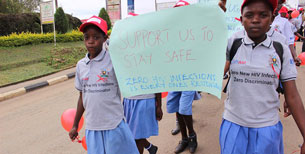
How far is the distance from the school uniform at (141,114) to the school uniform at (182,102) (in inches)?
→ 18.8

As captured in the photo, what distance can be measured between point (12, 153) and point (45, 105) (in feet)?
7.13

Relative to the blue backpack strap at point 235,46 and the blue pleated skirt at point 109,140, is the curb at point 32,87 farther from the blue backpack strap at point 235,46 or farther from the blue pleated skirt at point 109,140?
the blue backpack strap at point 235,46

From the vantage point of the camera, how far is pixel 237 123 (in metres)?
1.76

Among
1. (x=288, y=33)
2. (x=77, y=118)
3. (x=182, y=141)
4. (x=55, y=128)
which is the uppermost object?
(x=288, y=33)

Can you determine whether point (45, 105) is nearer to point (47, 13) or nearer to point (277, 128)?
point (277, 128)

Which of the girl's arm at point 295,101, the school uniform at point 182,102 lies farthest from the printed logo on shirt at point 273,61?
the school uniform at point 182,102

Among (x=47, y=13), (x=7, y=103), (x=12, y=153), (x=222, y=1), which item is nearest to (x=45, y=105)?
(x=7, y=103)

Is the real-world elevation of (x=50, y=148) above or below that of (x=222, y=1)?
below

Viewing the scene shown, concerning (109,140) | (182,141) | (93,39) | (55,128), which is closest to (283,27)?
(182,141)

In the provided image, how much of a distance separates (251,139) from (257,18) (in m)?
0.84

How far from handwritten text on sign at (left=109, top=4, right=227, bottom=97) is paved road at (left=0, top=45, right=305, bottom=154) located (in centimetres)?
165

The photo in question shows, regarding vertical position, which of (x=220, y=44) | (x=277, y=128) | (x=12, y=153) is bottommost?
(x=12, y=153)

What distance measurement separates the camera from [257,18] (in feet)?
5.29

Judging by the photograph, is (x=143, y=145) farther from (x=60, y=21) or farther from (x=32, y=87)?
(x=60, y=21)
